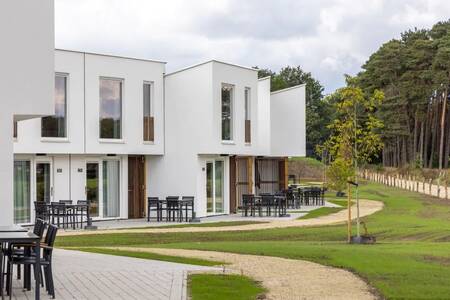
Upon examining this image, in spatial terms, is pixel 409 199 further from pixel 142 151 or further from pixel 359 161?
pixel 359 161

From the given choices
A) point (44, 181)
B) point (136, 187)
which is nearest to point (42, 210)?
point (44, 181)

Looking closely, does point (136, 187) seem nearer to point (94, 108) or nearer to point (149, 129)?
point (149, 129)

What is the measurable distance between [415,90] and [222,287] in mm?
63645

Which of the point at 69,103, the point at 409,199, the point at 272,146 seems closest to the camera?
the point at 69,103

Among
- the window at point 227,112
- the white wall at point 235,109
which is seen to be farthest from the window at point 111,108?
the window at point 227,112

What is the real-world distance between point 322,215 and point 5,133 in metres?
19.5

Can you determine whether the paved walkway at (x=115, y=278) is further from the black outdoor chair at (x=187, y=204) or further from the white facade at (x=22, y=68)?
the black outdoor chair at (x=187, y=204)

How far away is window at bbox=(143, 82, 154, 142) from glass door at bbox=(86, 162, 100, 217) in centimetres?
236

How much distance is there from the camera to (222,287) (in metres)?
10.4

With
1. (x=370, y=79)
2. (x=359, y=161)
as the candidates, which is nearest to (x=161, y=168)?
(x=359, y=161)

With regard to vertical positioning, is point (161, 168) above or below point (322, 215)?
above

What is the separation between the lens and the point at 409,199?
40406 mm

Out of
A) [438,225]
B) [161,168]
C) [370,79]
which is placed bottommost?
[438,225]

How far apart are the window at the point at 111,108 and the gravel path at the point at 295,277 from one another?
512 inches
